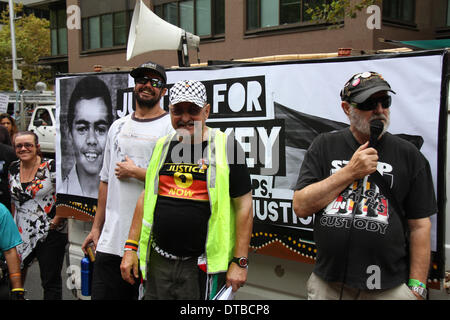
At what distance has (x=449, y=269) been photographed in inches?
113

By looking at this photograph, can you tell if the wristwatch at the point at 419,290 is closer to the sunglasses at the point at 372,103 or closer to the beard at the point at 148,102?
the sunglasses at the point at 372,103

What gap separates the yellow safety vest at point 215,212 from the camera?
277 cm

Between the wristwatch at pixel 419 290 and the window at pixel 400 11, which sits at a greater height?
the window at pixel 400 11

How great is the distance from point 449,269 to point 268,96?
1599 millimetres

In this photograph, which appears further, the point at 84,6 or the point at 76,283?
the point at 84,6

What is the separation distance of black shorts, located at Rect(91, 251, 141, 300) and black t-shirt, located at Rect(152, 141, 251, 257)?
2.73ft

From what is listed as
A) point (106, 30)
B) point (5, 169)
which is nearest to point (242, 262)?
point (5, 169)

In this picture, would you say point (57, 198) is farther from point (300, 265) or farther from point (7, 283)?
point (300, 265)

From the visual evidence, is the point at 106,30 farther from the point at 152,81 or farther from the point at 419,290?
the point at 419,290

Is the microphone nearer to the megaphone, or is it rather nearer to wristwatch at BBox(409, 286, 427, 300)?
wristwatch at BBox(409, 286, 427, 300)

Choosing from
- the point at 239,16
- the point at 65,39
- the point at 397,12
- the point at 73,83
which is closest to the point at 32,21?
the point at 65,39

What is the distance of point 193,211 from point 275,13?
14855mm

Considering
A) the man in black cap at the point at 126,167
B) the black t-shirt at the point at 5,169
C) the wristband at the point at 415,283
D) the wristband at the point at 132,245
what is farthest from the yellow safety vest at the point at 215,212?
the black t-shirt at the point at 5,169

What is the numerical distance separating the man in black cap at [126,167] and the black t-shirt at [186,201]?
0.53 m
